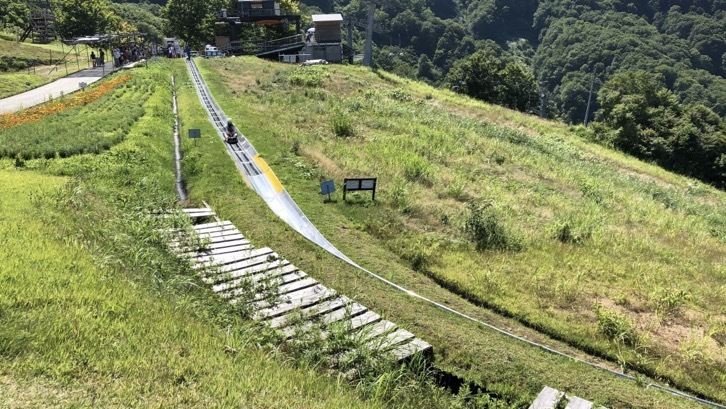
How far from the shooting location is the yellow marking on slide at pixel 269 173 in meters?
17.3

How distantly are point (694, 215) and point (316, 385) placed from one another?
22801 mm

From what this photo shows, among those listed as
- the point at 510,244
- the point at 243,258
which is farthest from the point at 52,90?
the point at 510,244

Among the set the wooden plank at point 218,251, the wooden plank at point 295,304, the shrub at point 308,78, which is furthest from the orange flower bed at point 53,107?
the wooden plank at point 295,304

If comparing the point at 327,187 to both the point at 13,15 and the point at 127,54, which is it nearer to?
the point at 127,54

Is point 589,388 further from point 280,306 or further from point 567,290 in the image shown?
point 280,306

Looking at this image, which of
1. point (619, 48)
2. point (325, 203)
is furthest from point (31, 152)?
point (619, 48)

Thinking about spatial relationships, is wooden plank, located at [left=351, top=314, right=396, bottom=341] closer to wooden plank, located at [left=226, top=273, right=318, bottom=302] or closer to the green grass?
wooden plank, located at [left=226, top=273, right=318, bottom=302]

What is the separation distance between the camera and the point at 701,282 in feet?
41.2

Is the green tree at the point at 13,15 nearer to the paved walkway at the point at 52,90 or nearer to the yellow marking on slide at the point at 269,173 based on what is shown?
the paved walkway at the point at 52,90

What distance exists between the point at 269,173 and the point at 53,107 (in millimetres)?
16994

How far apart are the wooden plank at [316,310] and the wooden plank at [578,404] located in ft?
13.7

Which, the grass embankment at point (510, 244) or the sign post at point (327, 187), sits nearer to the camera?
the grass embankment at point (510, 244)

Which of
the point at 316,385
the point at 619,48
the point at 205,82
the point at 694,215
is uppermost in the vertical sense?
the point at 619,48

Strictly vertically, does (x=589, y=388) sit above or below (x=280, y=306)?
below
